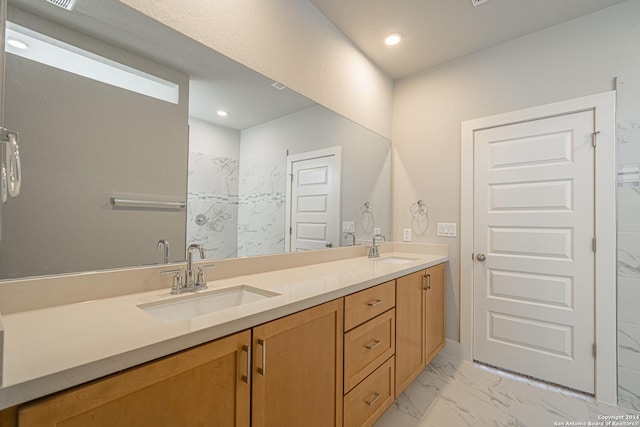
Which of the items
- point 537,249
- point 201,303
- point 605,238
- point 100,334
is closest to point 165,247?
point 201,303

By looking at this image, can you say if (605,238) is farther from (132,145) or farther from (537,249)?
(132,145)

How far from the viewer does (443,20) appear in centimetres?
205

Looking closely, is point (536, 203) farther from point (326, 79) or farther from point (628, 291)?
point (326, 79)

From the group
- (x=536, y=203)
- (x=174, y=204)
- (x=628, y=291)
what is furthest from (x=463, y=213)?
(x=174, y=204)

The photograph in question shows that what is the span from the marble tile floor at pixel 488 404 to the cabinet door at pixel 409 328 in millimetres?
157

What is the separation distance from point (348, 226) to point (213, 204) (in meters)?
1.20

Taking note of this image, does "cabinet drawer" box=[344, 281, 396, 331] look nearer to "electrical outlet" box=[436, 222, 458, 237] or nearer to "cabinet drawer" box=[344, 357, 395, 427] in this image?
"cabinet drawer" box=[344, 357, 395, 427]

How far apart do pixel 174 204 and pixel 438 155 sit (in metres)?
2.25

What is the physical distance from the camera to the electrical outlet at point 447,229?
2.46 m

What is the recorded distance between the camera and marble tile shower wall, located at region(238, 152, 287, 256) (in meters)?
1.55

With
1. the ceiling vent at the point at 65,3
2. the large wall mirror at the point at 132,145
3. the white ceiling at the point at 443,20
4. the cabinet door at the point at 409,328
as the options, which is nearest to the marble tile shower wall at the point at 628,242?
the white ceiling at the point at 443,20

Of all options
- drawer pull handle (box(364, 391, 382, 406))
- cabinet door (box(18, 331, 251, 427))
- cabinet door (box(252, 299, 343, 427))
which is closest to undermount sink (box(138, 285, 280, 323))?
cabinet door (box(252, 299, 343, 427))

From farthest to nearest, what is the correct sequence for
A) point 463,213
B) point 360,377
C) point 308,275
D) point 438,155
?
point 438,155
point 463,213
point 308,275
point 360,377

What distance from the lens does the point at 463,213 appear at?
94.9 inches
